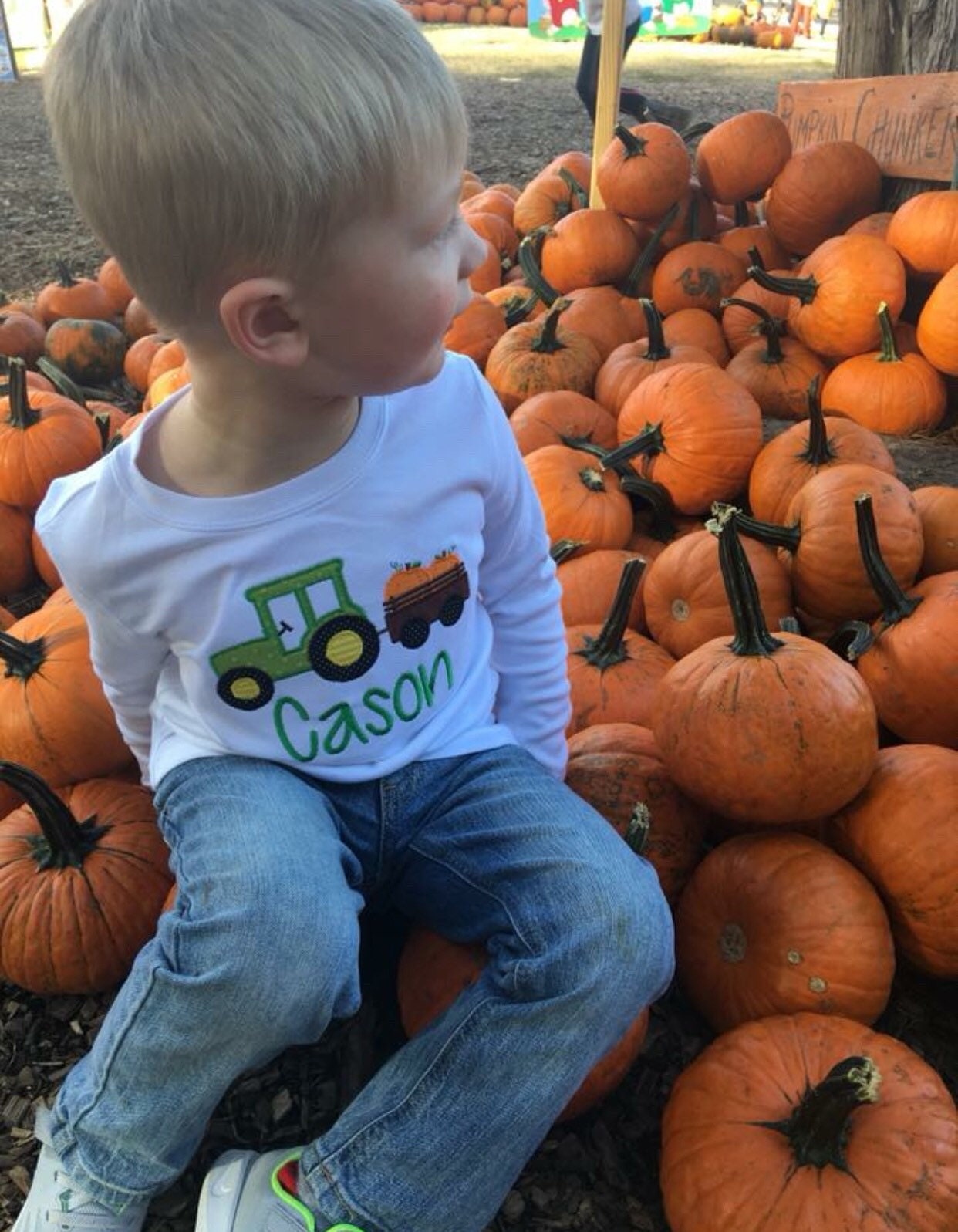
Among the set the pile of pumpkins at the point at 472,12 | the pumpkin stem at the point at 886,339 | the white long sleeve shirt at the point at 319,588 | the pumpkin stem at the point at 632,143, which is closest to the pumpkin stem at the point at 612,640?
the white long sleeve shirt at the point at 319,588

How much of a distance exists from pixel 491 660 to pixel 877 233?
2.44m

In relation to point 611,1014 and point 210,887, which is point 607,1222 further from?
point 210,887

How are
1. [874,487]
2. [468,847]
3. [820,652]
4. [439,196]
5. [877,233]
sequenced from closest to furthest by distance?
[439,196] < [468,847] < [820,652] < [874,487] < [877,233]

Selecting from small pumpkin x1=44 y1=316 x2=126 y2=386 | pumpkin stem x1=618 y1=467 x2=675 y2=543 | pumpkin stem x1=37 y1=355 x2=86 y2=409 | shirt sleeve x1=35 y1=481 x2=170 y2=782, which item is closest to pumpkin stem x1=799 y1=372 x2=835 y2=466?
pumpkin stem x1=618 y1=467 x2=675 y2=543

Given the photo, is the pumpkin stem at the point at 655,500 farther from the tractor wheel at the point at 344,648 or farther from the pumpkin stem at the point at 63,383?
the pumpkin stem at the point at 63,383

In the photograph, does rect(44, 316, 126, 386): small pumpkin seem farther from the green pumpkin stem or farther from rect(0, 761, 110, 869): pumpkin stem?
rect(0, 761, 110, 869): pumpkin stem

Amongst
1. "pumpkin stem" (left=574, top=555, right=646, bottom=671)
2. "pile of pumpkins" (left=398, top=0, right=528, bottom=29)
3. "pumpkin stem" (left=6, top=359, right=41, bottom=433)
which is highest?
"pile of pumpkins" (left=398, top=0, right=528, bottom=29)

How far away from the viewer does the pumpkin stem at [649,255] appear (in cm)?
378

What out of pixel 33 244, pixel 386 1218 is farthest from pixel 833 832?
pixel 33 244

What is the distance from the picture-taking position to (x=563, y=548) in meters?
2.50

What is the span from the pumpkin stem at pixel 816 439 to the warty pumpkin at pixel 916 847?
0.94 metres

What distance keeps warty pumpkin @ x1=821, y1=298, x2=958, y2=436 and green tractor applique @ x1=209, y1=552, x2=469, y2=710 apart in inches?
79.5

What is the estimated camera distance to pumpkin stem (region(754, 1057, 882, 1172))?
4.17 feet

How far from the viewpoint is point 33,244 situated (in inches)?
261
